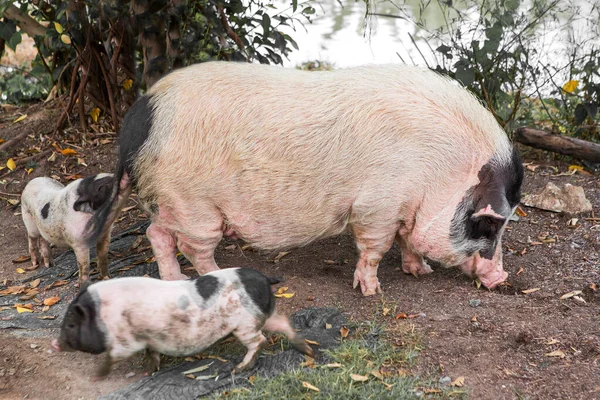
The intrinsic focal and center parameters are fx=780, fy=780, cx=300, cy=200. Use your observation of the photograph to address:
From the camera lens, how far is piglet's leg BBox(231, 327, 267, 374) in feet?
13.3

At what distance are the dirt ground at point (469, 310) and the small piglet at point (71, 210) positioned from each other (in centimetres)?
34

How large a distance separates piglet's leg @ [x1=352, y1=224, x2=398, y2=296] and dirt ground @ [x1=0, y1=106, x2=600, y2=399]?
0.10 m

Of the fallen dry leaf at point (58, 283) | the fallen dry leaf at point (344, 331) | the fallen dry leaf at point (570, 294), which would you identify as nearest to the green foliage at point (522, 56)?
the fallen dry leaf at point (570, 294)

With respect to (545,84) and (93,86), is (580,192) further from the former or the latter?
(93,86)

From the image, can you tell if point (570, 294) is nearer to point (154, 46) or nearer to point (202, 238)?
point (202, 238)

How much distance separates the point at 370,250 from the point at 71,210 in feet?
6.51

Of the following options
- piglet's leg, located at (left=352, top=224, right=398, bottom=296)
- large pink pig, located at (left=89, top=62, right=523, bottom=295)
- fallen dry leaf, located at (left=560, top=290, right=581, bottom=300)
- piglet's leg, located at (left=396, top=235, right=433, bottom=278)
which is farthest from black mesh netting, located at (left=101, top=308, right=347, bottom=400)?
fallen dry leaf, located at (left=560, top=290, right=581, bottom=300)

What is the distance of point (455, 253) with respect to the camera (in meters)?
4.89

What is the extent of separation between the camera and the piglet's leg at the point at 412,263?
530 centimetres

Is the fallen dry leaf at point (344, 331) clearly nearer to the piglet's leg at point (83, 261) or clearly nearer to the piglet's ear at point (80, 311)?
the piglet's ear at point (80, 311)

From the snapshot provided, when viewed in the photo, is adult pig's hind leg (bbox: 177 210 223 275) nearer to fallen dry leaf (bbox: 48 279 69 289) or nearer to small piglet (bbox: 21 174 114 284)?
small piglet (bbox: 21 174 114 284)

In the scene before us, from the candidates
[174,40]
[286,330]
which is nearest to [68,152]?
[174,40]

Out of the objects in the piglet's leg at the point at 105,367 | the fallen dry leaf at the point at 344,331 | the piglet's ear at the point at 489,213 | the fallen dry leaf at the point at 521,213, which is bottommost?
the piglet's leg at the point at 105,367

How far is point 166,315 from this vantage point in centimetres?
392
